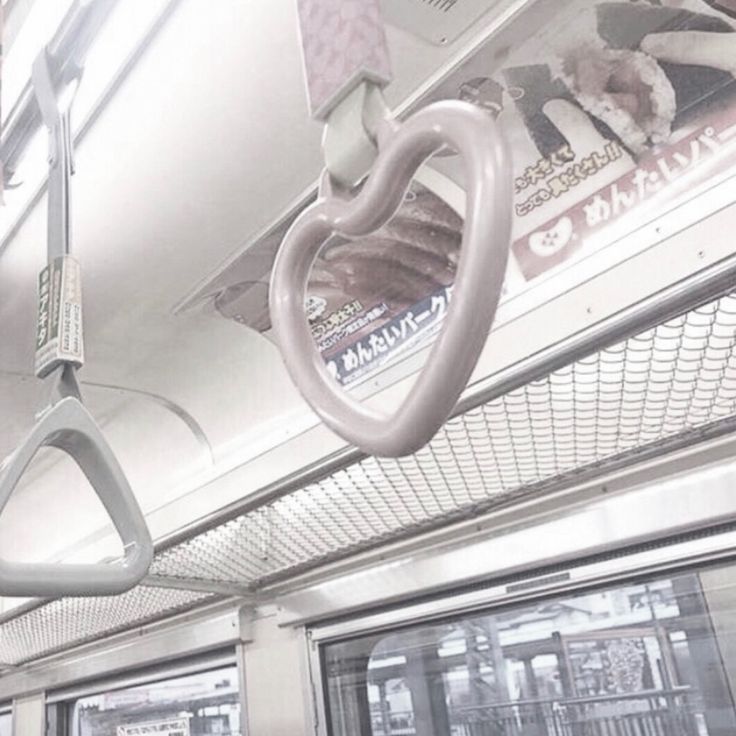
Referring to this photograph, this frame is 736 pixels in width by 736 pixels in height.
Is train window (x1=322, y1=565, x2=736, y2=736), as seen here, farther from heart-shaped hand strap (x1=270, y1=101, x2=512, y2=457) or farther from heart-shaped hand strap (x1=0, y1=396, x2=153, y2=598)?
heart-shaped hand strap (x1=270, y1=101, x2=512, y2=457)

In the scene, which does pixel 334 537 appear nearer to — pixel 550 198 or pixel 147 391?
pixel 147 391

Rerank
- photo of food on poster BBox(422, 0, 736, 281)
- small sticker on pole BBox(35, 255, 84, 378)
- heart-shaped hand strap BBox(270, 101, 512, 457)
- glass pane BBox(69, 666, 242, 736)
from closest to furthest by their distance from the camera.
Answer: heart-shaped hand strap BBox(270, 101, 512, 457) < small sticker on pole BBox(35, 255, 84, 378) < photo of food on poster BBox(422, 0, 736, 281) < glass pane BBox(69, 666, 242, 736)

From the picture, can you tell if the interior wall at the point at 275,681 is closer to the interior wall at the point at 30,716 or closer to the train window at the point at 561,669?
the train window at the point at 561,669

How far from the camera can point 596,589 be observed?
1.48 meters

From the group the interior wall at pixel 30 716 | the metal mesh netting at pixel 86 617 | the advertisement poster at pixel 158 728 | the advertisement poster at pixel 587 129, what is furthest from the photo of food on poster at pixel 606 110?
the interior wall at pixel 30 716

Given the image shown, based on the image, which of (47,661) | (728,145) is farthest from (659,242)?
(47,661)

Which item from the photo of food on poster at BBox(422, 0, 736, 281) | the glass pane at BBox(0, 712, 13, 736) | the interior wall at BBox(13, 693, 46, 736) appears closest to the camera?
the photo of food on poster at BBox(422, 0, 736, 281)

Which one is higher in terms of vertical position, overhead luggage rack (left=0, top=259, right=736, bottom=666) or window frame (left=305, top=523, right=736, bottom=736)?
overhead luggage rack (left=0, top=259, right=736, bottom=666)

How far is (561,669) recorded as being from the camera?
5.07 ft

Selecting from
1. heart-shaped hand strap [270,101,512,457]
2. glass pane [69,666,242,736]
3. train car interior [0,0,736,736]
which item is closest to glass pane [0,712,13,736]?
glass pane [69,666,242,736]

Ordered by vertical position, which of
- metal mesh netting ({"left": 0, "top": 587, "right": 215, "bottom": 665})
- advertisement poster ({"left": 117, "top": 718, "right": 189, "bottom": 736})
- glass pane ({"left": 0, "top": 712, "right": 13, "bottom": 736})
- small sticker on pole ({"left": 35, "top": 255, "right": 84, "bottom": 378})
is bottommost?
advertisement poster ({"left": 117, "top": 718, "right": 189, "bottom": 736})

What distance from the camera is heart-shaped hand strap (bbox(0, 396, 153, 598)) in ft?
2.10

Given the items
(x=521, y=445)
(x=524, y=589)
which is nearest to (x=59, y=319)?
(x=521, y=445)

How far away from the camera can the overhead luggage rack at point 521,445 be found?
92 cm
